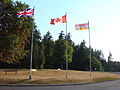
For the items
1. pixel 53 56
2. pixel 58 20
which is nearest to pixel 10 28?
pixel 58 20

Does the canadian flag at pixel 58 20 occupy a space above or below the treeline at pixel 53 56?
above

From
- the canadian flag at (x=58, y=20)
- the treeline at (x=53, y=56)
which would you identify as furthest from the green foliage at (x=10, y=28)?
the treeline at (x=53, y=56)

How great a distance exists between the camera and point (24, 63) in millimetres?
70188

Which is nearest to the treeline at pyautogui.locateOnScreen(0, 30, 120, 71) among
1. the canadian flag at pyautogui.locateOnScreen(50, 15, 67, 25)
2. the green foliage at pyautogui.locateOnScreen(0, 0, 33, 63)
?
the green foliage at pyautogui.locateOnScreen(0, 0, 33, 63)

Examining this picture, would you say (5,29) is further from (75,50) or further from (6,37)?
(75,50)

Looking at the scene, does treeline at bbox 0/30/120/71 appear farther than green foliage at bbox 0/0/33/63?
Yes

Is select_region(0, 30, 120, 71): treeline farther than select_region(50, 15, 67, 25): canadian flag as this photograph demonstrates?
Yes

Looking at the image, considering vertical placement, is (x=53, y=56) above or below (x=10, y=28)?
below

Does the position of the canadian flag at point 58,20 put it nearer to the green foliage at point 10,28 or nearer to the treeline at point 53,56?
the green foliage at point 10,28

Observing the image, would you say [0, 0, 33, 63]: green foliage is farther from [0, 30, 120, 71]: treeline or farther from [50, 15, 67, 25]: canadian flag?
[0, 30, 120, 71]: treeline

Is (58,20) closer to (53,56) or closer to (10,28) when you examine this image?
(10,28)

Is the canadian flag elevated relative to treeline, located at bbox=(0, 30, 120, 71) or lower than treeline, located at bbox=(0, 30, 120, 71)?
elevated

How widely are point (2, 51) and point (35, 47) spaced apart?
34.4 m

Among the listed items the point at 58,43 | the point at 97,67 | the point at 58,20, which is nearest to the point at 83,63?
the point at 97,67
